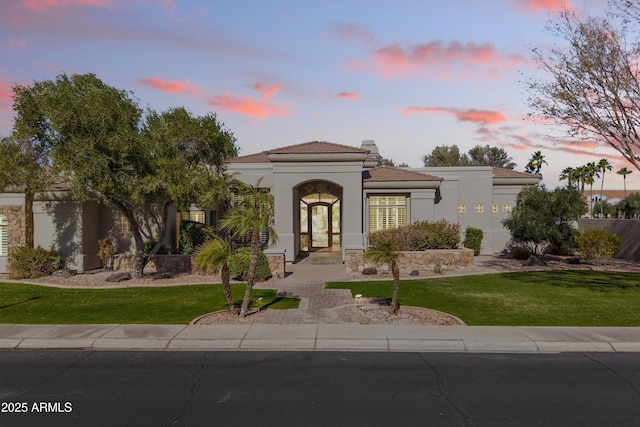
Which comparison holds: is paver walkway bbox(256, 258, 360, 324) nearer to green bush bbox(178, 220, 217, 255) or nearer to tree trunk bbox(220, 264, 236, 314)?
tree trunk bbox(220, 264, 236, 314)

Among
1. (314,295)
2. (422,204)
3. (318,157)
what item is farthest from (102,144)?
(422,204)

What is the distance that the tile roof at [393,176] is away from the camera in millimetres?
27516

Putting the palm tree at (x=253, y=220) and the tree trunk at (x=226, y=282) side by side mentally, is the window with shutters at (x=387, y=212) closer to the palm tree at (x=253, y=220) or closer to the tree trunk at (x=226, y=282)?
the palm tree at (x=253, y=220)

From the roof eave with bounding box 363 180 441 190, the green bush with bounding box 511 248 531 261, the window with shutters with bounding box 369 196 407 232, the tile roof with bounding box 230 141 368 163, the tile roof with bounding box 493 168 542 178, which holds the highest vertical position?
the tile roof with bounding box 230 141 368 163

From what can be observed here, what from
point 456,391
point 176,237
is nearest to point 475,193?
point 176,237

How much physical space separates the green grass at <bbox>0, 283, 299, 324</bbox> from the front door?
1185cm

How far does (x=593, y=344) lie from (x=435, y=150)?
66.2 meters

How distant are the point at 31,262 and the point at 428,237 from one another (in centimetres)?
1742

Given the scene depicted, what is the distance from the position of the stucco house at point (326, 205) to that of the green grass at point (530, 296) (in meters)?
5.12

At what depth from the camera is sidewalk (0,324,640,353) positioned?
10.6 meters

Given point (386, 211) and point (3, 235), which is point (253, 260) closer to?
point (3, 235)

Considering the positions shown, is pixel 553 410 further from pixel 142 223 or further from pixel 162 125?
pixel 142 223

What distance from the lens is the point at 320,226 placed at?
96.2 feet

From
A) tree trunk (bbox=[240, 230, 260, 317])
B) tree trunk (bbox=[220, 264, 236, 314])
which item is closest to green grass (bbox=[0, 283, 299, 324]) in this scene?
tree trunk (bbox=[220, 264, 236, 314])
